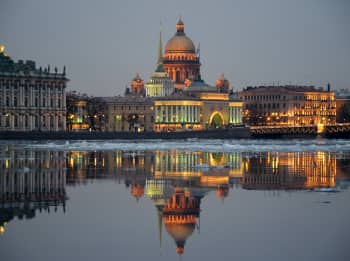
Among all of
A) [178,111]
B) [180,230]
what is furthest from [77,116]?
[180,230]

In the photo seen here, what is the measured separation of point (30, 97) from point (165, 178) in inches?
3327

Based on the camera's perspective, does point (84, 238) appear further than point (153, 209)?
No

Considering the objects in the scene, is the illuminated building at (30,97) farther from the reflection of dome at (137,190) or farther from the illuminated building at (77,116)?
the reflection of dome at (137,190)

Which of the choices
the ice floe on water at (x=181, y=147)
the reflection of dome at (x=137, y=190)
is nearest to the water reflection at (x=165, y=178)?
the reflection of dome at (x=137, y=190)

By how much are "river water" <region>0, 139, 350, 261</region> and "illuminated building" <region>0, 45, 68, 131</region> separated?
76587 mm

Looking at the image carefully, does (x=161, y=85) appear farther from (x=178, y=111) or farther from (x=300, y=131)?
(x=300, y=131)

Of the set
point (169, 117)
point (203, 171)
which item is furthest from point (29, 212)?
point (169, 117)

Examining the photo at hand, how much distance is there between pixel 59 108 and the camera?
12562 cm

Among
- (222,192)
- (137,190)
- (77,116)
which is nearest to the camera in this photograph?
(222,192)

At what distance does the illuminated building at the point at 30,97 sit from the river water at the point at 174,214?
7659cm

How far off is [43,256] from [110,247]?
1682 millimetres

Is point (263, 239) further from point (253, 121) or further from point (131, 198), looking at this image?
point (253, 121)

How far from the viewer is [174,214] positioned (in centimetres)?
2725

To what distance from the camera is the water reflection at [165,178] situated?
2817 centimetres
